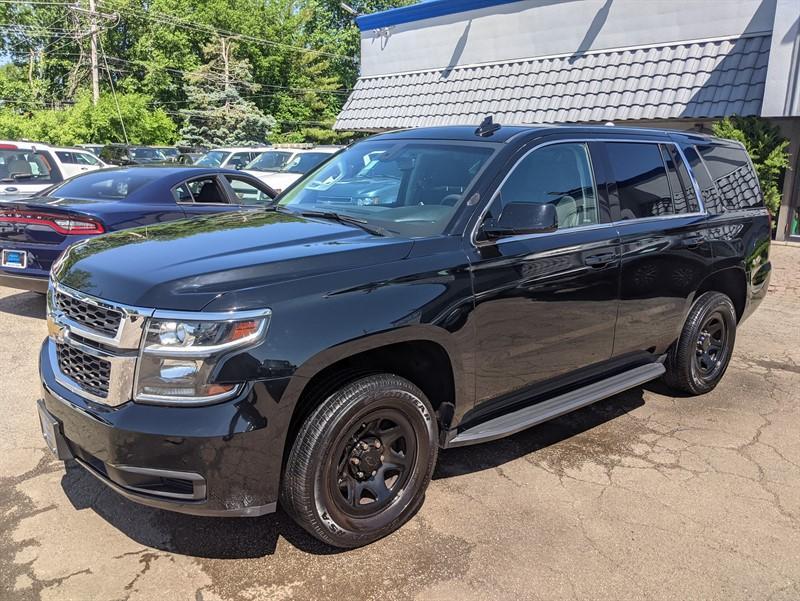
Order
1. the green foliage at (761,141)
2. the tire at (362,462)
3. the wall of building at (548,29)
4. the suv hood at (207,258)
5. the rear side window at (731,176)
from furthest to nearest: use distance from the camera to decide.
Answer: the wall of building at (548,29) < the green foliage at (761,141) < the rear side window at (731,176) < the tire at (362,462) < the suv hood at (207,258)

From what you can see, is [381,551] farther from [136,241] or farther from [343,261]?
[136,241]

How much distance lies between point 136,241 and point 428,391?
167 cm

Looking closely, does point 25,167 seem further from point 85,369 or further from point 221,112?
point 221,112

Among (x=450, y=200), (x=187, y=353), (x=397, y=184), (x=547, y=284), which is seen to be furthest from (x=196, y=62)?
(x=187, y=353)

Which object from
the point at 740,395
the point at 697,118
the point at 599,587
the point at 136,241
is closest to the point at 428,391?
the point at 599,587

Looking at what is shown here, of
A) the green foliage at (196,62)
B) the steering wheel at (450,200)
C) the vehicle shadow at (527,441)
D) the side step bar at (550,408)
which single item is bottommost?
the vehicle shadow at (527,441)

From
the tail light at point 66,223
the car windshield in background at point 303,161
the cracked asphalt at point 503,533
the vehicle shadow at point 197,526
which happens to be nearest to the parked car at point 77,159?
the car windshield in background at point 303,161

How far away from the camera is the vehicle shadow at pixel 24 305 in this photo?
7.22 metres

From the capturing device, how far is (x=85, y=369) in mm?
2834

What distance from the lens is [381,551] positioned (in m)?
3.14

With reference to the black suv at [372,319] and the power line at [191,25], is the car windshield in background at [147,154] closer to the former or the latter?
the power line at [191,25]

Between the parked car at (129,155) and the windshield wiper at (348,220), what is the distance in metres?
22.2

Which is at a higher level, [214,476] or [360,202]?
[360,202]

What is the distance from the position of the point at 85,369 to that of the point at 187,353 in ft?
1.99
